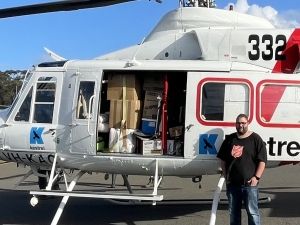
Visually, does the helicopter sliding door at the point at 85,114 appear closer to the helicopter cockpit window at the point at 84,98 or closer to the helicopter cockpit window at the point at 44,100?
the helicopter cockpit window at the point at 84,98

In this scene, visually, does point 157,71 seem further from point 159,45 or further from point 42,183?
point 42,183

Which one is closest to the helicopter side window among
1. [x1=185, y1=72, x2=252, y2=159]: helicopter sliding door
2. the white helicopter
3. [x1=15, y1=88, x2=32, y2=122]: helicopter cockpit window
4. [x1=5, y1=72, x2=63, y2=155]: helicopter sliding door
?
the white helicopter

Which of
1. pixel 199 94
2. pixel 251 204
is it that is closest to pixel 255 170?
pixel 251 204

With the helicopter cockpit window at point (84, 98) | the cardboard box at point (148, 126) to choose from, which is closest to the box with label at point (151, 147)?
the cardboard box at point (148, 126)

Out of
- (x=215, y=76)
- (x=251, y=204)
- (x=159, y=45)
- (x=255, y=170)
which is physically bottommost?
(x=251, y=204)

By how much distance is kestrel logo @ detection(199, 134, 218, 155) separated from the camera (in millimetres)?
7719

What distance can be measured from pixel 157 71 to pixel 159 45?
0.93 m

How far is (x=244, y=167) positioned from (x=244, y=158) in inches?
4.8

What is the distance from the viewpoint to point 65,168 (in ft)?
27.9

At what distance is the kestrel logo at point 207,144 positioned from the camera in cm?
772

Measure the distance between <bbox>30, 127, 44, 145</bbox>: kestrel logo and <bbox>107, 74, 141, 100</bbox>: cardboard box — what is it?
1.30 m

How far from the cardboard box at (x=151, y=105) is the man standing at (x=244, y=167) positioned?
1670mm

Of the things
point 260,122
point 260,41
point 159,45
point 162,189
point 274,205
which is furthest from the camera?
point 162,189

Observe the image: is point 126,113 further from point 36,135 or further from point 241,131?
point 241,131
